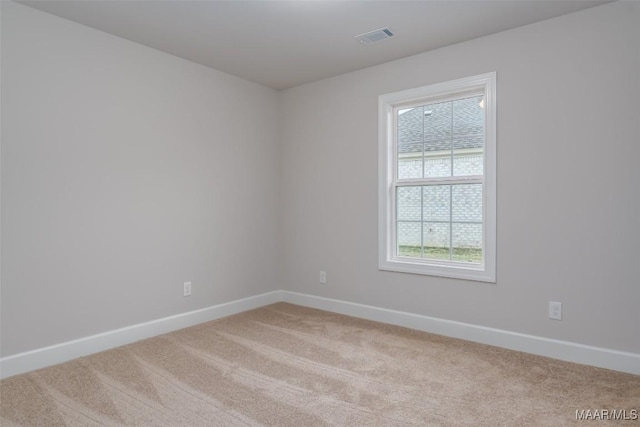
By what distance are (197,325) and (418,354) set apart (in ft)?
6.65

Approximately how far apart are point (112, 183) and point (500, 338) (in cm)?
331

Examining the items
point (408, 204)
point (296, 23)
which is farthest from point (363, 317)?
point (296, 23)

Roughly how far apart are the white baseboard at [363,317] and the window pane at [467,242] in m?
0.56

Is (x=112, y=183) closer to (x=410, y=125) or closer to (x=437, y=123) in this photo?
(x=410, y=125)

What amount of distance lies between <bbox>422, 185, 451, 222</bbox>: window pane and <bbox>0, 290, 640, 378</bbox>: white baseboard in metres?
0.91

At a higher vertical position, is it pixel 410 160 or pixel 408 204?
pixel 410 160

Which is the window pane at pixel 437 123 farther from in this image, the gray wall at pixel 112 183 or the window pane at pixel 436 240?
the gray wall at pixel 112 183

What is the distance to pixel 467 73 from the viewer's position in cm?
312

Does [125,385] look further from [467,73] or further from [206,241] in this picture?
[467,73]

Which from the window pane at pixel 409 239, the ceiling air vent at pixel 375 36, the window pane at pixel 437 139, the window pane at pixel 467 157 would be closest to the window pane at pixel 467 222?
the window pane at pixel 467 157

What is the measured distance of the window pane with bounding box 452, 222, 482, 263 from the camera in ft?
10.4

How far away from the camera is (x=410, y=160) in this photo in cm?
355

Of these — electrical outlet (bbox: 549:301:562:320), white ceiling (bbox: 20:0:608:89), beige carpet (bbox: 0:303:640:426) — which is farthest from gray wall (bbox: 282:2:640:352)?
beige carpet (bbox: 0:303:640:426)

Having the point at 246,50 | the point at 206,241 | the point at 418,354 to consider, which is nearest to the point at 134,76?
the point at 246,50
